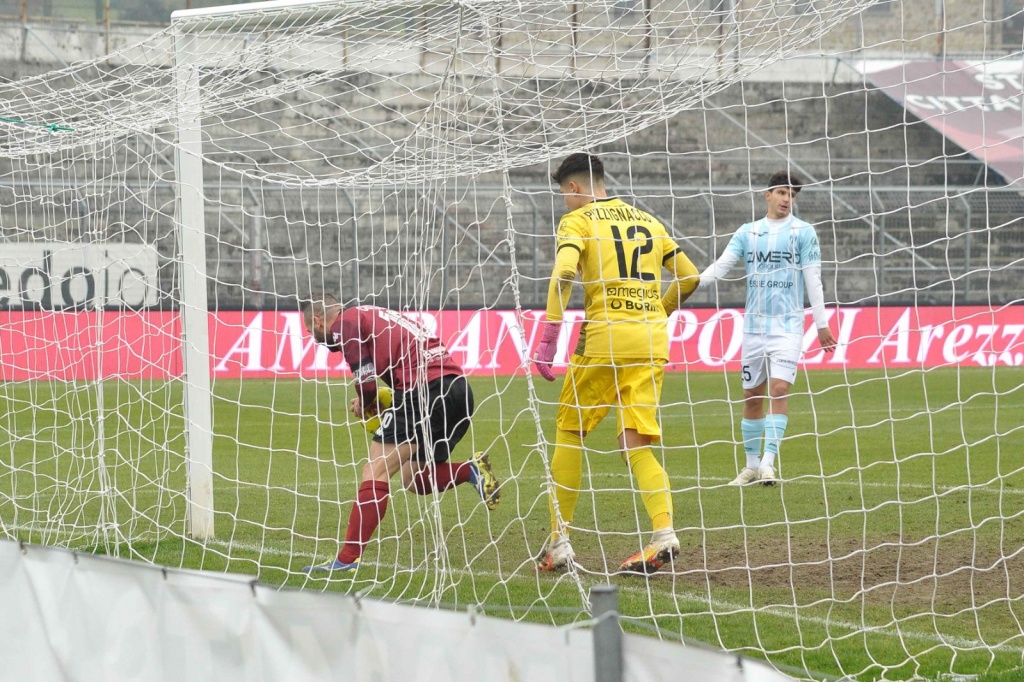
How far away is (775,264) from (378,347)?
333cm

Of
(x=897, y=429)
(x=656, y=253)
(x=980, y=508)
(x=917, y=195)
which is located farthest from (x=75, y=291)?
(x=917, y=195)

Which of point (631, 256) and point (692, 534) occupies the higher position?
point (631, 256)

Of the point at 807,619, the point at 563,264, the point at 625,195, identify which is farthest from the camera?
the point at 625,195

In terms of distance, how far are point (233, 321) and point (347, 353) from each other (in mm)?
9397

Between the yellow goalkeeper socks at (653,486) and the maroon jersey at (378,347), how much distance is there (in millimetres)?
986

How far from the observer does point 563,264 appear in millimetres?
5027

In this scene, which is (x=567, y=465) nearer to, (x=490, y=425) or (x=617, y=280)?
(x=617, y=280)

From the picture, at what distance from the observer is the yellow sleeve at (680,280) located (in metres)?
5.52

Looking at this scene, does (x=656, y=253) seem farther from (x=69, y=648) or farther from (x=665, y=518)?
(x=69, y=648)

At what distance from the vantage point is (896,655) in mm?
3910

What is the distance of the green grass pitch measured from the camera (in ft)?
13.9

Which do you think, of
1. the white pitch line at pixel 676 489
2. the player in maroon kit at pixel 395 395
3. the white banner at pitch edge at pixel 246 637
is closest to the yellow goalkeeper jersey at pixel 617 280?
the player in maroon kit at pixel 395 395

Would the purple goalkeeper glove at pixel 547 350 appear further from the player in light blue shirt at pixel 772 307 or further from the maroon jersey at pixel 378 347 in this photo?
the player in light blue shirt at pixel 772 307

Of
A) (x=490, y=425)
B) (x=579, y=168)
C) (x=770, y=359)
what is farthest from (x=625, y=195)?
(x=579, y=168)
